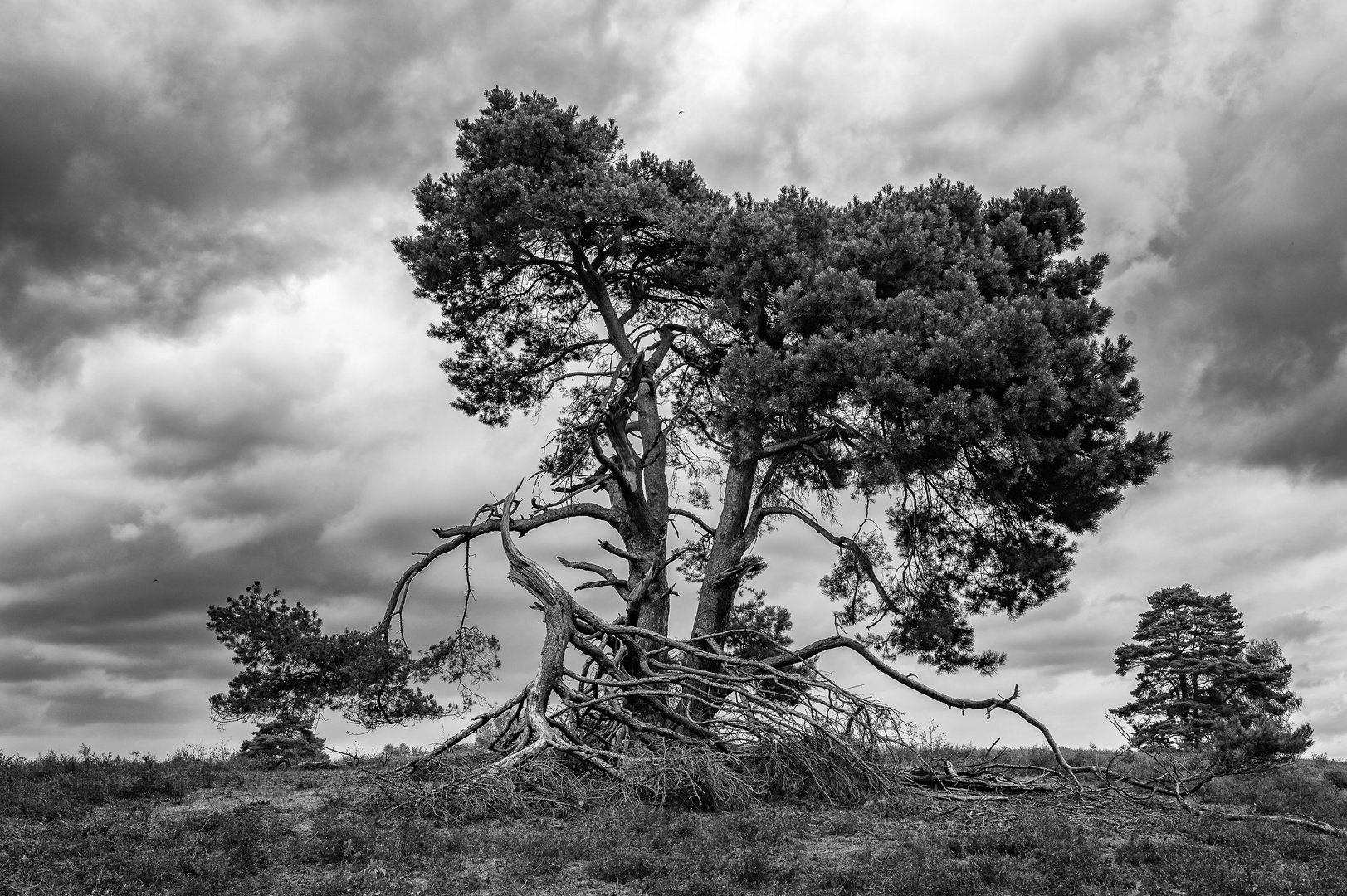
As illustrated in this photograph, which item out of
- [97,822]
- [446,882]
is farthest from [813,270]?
[97,822]

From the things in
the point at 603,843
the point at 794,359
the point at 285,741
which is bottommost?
the point at 603,843

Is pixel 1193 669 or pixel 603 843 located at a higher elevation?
pixel 1193 669

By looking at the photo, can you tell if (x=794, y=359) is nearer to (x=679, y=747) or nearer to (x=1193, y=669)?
(x=679, y=747)

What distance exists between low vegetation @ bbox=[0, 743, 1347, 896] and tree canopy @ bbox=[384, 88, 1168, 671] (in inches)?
216

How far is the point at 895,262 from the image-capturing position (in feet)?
54.0

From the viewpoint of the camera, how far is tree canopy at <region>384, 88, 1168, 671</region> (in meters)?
15.2

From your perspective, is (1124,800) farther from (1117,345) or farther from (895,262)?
(895,262)

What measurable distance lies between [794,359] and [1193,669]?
65.5ft

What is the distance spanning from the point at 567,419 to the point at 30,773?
36.3 ft

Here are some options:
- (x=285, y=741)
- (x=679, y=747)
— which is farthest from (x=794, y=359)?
(x=285, y=741)

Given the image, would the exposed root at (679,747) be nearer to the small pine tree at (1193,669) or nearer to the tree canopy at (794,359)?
the tree canopy at (794,359)

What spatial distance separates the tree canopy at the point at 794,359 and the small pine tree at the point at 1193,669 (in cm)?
1149

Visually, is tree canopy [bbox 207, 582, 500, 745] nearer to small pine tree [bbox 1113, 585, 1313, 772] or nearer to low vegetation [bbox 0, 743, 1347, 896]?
Answer: low vegetation [bbox 0, 743, 1347, 896]

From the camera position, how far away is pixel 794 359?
1545 cm
